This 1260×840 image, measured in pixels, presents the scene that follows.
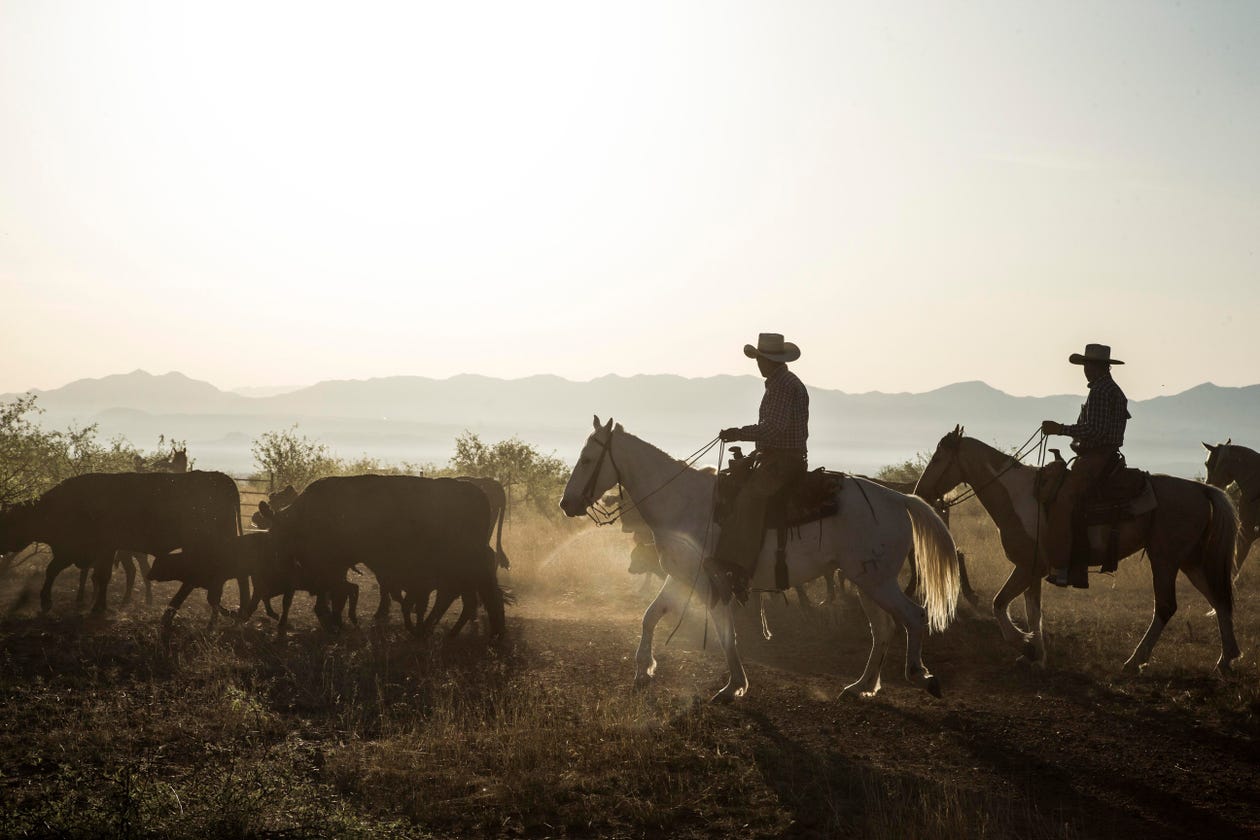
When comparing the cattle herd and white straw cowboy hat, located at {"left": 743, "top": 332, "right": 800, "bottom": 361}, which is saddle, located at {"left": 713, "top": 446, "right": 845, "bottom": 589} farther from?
the cattle herd

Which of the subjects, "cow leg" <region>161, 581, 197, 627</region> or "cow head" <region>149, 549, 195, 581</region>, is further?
"cow head" <region>149, 549, 195, 581</region>

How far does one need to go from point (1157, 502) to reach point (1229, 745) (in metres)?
3.54

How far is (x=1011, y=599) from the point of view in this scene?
11.8 metres

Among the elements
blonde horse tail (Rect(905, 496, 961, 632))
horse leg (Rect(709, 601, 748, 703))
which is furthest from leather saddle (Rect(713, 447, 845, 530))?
horse leg (Rect(709, 601, 748, 703))

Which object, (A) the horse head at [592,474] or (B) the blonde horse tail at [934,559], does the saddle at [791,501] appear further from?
(A) the horse head at [592,474]

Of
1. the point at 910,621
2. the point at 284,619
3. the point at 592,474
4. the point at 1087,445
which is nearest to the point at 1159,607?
the point at 1087,445

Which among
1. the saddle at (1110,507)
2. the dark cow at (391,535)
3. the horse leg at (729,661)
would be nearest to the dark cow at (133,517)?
the dark cow at (391,535)

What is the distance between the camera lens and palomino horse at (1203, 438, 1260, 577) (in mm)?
16641

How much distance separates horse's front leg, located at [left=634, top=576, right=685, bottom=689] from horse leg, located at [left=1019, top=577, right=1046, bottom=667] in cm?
440

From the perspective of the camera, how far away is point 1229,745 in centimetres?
845

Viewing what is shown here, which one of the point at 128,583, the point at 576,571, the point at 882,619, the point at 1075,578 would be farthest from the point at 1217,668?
the point at 128,583

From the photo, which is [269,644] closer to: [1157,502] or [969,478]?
[969,478]

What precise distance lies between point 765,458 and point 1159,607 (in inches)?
199

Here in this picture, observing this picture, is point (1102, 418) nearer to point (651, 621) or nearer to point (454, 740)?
point (651, 621)
